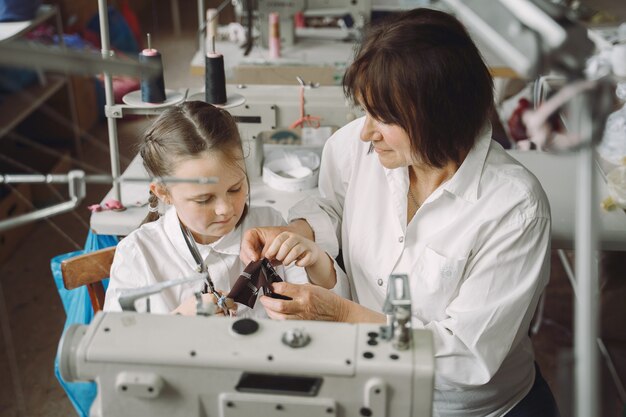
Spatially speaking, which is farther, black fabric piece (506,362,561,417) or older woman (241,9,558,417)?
black fabric piece (506,362,561,417)

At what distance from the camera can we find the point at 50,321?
10.3 ft

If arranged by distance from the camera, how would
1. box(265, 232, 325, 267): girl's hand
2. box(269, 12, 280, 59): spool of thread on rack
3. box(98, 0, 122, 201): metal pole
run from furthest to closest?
box(269, 12, 280, 59): spool of thread on rack → box(98, 0, 122, 201): metal pole → box(265, 232, 325, 267): girl's hand

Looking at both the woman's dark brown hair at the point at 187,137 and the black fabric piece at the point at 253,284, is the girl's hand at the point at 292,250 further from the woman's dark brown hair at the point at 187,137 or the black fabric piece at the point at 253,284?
the woman's dark brown hair at the point at 187,137

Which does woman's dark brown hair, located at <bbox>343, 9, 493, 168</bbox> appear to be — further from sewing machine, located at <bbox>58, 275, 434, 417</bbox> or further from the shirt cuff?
sewing machine, located at <bbox>58, 275, 434, 417</bbox>

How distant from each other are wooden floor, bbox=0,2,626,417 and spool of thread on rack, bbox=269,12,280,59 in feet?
2.45

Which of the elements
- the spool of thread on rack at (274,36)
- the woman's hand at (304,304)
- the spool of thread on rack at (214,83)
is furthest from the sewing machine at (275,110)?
the spool of thread on rack at (274,36)

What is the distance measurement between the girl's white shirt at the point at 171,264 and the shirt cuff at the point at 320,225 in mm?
100

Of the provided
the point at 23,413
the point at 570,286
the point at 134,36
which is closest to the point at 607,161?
the point at 570,286

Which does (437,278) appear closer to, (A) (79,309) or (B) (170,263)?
(B) (170,263)

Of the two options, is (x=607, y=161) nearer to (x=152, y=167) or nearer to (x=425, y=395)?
(x=152, y=167)

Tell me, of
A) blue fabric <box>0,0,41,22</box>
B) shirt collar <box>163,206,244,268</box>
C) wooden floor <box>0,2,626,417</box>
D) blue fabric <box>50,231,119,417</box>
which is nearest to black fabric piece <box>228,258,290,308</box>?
shirt collar <box>163,206,244,268</box>

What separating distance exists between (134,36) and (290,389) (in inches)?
202

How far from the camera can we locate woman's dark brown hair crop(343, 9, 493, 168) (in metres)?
1.51

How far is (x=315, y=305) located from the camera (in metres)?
1.49
